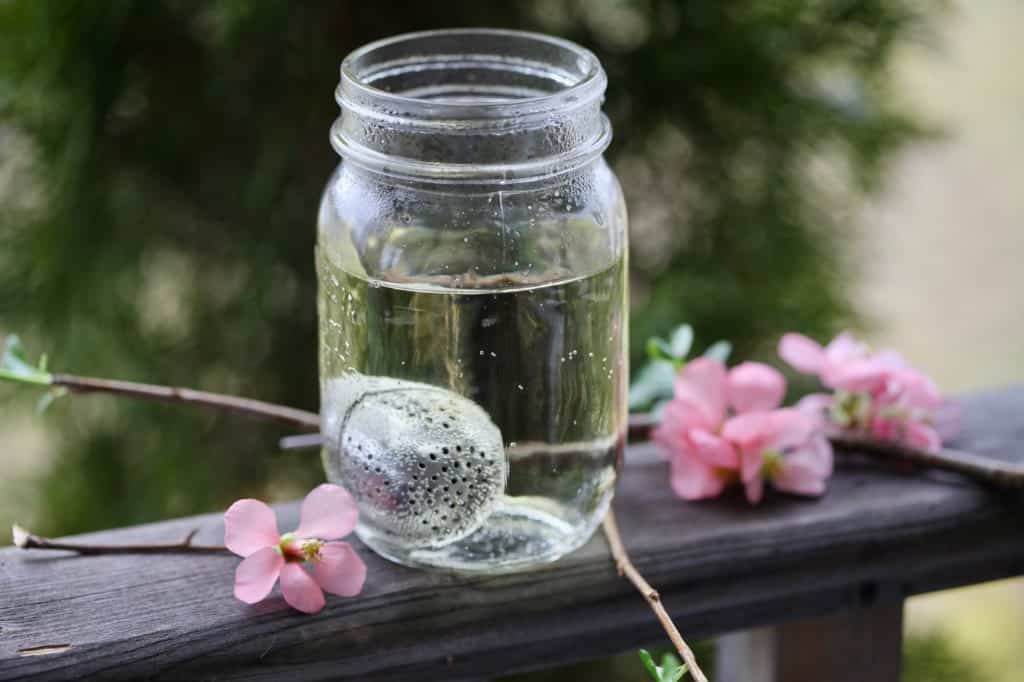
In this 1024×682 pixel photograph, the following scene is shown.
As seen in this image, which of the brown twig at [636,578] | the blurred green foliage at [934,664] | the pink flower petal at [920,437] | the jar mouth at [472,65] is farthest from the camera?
the blurred green foliage at [934,664]

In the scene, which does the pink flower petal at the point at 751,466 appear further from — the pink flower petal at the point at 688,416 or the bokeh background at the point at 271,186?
the bokeh background at the point at 271,186

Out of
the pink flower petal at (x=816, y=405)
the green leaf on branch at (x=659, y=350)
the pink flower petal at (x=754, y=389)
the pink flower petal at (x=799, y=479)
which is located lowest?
the pink flower petal at (x=799, y=479)

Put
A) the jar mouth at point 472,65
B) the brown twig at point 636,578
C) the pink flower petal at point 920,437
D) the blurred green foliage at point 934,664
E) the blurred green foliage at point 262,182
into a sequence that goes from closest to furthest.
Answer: the brown twig at point 636,578 < the jar mouth at point 472,65 < the pink flower petal at point 920,437 < the blurred green foliage at point 262,182 < the blurred green foliage at point 934,664

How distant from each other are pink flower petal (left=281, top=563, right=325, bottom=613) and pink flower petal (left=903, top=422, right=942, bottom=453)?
0.44 m

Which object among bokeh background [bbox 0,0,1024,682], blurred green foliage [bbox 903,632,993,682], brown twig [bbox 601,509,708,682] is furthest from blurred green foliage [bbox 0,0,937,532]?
brown twig [bbox 601,509,708,682]

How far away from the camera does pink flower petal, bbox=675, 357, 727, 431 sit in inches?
33.9

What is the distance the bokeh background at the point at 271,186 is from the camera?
151cm

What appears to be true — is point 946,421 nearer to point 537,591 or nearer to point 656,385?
point 656,385

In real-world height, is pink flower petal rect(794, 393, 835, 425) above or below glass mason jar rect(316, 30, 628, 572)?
below

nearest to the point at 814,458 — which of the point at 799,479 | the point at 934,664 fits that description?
the point at 799,479

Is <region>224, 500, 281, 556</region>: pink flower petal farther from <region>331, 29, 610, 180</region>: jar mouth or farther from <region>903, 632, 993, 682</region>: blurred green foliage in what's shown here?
<region>903, 632, 993, 682</region>: blurred green foliage

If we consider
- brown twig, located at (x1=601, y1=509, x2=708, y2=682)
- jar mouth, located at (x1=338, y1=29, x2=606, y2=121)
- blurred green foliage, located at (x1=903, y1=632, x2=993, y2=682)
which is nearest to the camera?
brown twig, located at (x1=601, y1=509, x2=708, y2=682)

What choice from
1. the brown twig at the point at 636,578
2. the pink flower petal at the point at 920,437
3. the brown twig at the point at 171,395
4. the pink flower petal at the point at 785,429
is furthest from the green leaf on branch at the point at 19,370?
the pink flower petal at the point at 920,437

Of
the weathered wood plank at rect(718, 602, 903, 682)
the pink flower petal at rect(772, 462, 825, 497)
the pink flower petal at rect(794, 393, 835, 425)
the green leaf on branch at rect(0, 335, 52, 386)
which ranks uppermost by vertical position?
the green leaf on branch at rect(0, 335, 52, 386)
